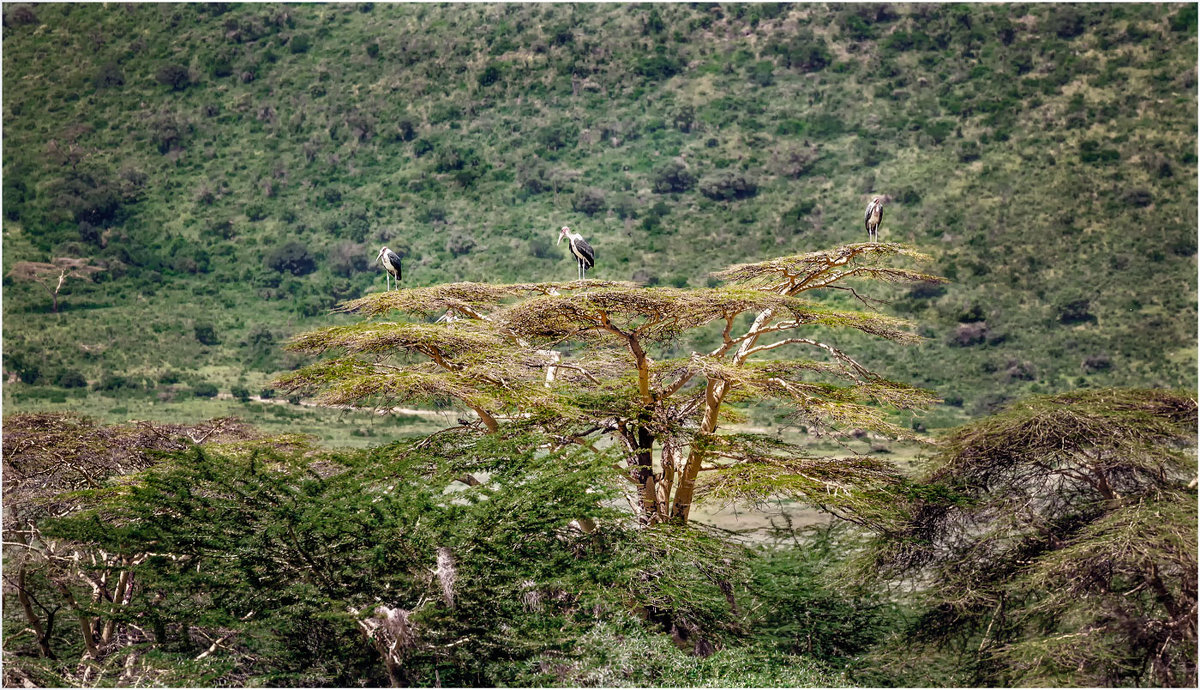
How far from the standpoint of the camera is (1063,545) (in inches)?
646

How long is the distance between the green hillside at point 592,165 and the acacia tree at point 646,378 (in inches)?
1374

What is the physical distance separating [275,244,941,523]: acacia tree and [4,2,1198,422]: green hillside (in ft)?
115

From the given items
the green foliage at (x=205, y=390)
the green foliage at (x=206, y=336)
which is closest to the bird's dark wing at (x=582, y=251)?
the green foliage at (x=205, y=390)

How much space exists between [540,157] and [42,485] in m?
57.1

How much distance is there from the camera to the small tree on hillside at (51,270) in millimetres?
61688

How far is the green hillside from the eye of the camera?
185ft

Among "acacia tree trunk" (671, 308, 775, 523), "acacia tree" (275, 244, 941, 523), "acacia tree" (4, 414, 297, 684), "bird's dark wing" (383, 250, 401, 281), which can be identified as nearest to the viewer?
"acacia tree" (4, 414, 297, 684)

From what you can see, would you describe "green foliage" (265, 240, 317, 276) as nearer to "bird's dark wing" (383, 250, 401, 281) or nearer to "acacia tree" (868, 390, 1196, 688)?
"bird's dark wing" (383, 250, 401, 281)

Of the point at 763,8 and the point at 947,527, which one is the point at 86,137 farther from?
the point at 947,527

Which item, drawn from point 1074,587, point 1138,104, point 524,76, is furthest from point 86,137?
point 1074,587

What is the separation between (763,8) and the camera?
76938mm

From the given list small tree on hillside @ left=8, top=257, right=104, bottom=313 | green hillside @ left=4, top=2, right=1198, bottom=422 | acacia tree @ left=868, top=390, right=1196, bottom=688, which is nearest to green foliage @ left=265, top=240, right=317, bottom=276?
green hillside @ left=4, top=2, right=1198, bottom=422

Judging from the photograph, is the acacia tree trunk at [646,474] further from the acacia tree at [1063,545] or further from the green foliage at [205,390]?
the green foliage at [205,390]

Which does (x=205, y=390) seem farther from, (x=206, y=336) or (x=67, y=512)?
(x=67, y=512)
